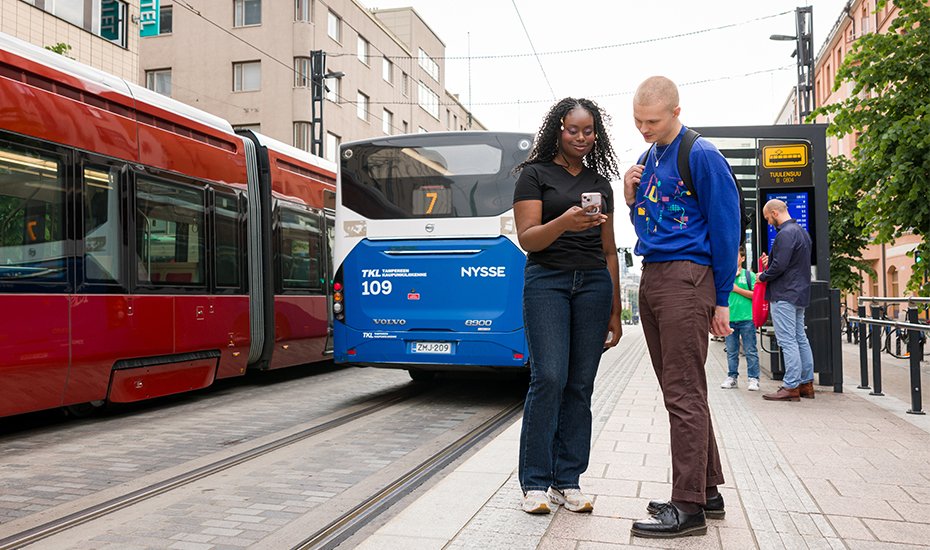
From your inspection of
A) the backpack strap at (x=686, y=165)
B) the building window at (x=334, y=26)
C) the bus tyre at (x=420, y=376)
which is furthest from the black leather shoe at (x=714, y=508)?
the building window at (x=334, y=26)

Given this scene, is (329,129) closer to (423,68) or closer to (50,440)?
(423,68)

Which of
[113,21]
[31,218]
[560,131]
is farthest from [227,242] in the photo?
[113,21]

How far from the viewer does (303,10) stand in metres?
32.3

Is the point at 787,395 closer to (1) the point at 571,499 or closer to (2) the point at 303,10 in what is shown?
(1) the point at 571,499

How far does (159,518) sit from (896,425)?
5549 mm

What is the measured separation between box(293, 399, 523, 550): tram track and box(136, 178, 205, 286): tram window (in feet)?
11.6

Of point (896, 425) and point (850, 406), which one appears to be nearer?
point (896, 425)

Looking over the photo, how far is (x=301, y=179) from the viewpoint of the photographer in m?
11.5

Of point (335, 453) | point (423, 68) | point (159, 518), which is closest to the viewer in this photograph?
point (159, 518)

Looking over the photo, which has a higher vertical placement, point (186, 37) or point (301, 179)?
point (186, 37)

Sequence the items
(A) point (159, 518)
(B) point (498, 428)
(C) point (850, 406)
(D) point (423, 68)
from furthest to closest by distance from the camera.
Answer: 1. (D) point (423, 68)
2. (C) point (850, 406)
3. (B) point (498, 428)
4. (A) point (159, 518)

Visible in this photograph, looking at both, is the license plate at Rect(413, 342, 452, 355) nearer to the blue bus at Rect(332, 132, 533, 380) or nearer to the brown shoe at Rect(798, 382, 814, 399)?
the blue bus at Rect(332, 132, 533, 380)

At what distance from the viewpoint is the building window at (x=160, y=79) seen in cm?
3353

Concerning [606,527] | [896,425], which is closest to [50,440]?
[606,527]
